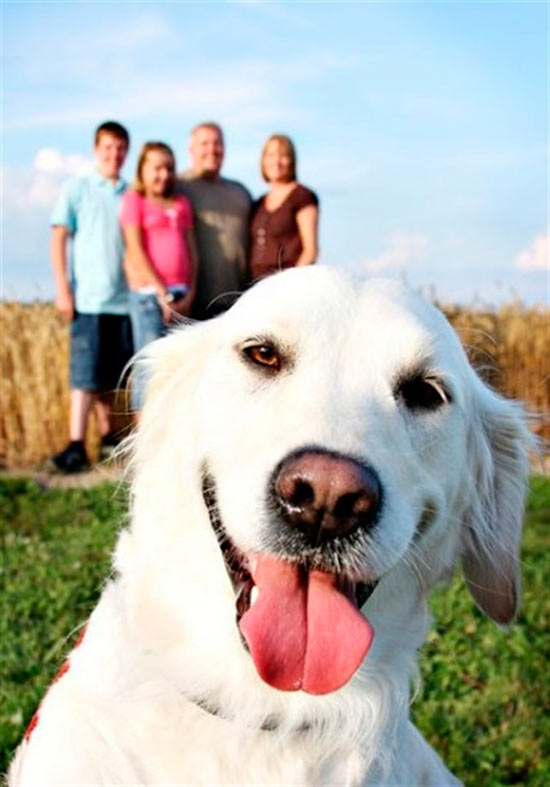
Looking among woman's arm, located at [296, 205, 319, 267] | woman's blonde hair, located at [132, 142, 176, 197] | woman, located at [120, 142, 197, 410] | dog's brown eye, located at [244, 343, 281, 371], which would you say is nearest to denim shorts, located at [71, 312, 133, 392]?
woman, located at [120, 142, 197, 410]

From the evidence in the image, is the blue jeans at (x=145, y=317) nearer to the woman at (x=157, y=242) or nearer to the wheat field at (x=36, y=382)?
the woman at (x=157, y=242)

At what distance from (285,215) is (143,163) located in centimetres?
112

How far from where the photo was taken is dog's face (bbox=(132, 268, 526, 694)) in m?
2.69

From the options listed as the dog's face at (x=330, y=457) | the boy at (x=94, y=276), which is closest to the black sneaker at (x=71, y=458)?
the boy at (x=94, y=276)

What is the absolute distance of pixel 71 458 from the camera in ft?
35.6

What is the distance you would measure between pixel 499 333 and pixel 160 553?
10252 mm

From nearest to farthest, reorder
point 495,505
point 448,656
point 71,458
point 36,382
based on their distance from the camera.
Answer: point 495,505 < point 448,656 < point 71,458 < point 36,382

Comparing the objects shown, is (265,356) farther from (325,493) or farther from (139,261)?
(139,261)

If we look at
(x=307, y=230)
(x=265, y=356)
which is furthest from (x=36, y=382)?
(x=265, y=356)

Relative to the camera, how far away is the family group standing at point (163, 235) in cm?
886

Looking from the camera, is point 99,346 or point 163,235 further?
point 99,346

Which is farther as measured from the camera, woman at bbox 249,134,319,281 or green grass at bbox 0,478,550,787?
woman at bbox 249,134,319,281

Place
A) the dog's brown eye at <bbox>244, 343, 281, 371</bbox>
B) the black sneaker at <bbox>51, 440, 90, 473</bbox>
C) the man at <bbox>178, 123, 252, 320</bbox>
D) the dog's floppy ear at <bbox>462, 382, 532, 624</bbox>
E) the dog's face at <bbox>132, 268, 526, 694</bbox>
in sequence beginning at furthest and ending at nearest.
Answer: the black sneaker at <bbox>51, 440, 90, 473</bbox>, the man at <bbox>178, 123, 252, 320</bbox>, the dog's floppy ear at <bbox>462, 382, 532, 624</bbox>, the dog's brown eye at <bbox>244, 343, 281, 371</bbox>, the dog's face at <bbox>132, 268, 526, 694</bbox>

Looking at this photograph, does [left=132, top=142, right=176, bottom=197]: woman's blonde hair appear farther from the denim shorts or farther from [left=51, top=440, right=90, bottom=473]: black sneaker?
[left=51, top=440, right=90, bottom=473]: black sneaker
